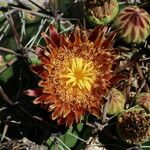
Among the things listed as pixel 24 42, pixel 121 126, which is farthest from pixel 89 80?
pixel 24 42

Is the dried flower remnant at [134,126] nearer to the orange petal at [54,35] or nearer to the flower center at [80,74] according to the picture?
the flower center at [80,74]

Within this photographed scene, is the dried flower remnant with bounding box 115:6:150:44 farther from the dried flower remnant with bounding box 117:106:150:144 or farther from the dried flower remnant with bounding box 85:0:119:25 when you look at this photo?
the dried flower remnant with bounding box 117:106:150:144

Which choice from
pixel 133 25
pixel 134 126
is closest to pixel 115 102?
pixel 134 126

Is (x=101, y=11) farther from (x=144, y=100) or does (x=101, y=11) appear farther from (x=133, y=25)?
(x=144, y=100)

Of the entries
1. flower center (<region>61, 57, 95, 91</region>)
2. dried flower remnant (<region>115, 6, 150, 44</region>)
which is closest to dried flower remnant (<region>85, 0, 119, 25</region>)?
dried flower remnant (<region>115, 6, 150, 44</region>)

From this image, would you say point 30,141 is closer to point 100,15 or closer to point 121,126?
point 121,126

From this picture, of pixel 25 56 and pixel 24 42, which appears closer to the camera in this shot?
pixel 25 56

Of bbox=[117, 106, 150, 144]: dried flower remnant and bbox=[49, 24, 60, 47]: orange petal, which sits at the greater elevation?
bbox=[49, 24, 60, 47]: orange petal
